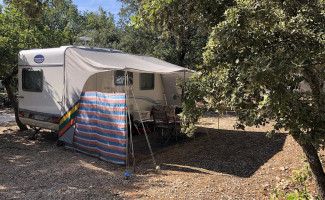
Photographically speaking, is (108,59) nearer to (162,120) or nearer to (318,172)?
(162,120)

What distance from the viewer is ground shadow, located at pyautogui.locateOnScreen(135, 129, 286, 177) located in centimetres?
534

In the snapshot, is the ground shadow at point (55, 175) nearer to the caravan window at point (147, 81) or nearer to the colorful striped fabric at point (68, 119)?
the colorful striped fabric at point (68, 119)

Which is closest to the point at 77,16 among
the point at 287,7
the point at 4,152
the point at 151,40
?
the point at 151,40

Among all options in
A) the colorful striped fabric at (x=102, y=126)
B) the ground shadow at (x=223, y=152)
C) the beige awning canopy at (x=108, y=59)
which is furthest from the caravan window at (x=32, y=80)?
the ground shadow at (x=223, y=152)

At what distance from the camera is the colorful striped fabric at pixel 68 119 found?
628 cm

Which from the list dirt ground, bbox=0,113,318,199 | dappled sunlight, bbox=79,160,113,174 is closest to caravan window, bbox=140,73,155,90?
dirt ground, bbox=0,113,318,199

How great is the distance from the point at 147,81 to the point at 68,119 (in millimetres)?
3155

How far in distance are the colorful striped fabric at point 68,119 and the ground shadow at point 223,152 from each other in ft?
5.57

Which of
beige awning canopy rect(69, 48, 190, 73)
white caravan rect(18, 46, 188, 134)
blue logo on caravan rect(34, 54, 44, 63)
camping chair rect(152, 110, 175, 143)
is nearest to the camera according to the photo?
beige awning canopy rect(69, 48, 190, 73)

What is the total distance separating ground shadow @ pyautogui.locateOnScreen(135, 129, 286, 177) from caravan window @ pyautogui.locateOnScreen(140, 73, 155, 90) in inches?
87.5

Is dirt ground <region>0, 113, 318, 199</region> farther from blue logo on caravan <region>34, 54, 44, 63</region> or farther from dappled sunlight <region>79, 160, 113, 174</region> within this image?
blue logo on caravan <region>34, 54, 44, 63</region>

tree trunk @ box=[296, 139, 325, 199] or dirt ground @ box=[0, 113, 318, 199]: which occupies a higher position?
tree trunk @ box=[296, 139, 325, 199]

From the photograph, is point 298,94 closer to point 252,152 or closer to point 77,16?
point 252,152

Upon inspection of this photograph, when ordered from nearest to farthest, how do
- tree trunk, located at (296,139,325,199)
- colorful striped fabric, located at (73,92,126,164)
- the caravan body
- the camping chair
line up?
1. tree trunk, located at (296,139,325,199)
2. colorful striped fabric, located at (73,92,126,164)
3. the caravan body
4. the camping chair
